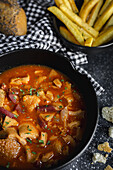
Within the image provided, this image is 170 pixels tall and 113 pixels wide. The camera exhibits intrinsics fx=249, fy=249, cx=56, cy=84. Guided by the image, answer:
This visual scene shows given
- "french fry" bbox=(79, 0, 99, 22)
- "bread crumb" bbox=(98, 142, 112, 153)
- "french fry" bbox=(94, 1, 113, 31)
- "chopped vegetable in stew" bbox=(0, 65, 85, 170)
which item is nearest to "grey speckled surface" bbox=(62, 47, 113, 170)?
"bread crumb" bbox=(98, 142, 112, 153)

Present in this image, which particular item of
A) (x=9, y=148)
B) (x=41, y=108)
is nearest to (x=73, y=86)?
(x=41, y=108)

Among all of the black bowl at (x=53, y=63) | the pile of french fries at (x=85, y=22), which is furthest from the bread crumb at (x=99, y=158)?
the pile of french fries at (x=85, y=22)

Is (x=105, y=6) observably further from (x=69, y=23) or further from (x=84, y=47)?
(x=84, y=47)

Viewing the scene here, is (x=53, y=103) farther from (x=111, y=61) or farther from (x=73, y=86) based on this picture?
(x=111, y=61)

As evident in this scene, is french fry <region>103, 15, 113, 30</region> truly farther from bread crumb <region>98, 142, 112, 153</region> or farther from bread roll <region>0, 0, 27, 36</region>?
bread crumb <region>98, 142, 112, 153</region>

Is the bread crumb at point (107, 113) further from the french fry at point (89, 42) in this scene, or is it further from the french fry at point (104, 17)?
the french fry at point (104, 17)
